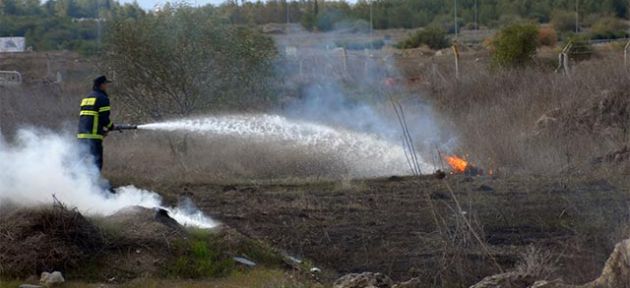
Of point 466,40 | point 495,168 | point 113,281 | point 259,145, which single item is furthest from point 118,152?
point 466,40

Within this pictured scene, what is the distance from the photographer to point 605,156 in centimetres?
1725

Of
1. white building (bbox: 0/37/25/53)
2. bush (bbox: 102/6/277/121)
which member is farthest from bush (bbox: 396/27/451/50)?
bush (bbox: 102/6/277/121)

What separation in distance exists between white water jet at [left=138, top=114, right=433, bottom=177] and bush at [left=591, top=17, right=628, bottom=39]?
27866 millimetres

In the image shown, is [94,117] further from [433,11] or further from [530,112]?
[433,11]

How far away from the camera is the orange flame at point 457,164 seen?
17.1 meters

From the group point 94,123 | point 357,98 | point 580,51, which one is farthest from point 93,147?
point 580,51

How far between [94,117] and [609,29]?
35236 mm

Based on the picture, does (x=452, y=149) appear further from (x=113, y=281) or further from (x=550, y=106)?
(x=113, y=281)

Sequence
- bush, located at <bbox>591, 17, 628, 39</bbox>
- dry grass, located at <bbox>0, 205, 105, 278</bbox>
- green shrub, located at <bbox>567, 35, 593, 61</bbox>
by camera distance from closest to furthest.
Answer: dry grass, located at <bbox>0, 205, 105, 278</bbox>, green shrub, located at <bbox>567, 35, 593, 61</bbox>, bush, located at <bbox>591, 17, 628, 39</bbox>

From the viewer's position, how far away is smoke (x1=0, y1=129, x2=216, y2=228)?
12.7 meters

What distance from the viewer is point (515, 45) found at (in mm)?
30281

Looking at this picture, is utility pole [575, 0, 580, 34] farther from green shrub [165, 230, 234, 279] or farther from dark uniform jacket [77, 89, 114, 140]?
green shrub [165, 230, 234, 279]

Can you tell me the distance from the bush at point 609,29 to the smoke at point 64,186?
3368 centimetres

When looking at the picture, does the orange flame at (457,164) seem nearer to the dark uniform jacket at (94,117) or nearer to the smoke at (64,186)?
the smoke at (64,186)
